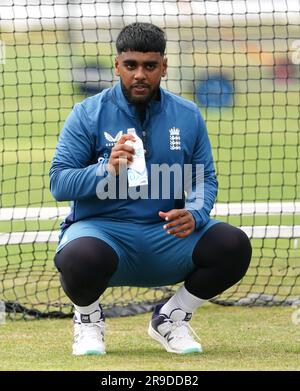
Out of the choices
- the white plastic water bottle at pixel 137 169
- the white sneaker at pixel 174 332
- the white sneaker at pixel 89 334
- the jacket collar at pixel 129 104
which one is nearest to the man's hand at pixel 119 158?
the white plastic water bottle at pixel 137 169

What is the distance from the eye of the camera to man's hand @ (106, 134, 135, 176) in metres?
5.83

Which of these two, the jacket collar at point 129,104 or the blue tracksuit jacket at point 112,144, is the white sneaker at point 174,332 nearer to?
the blue tracksuit jacket at point 112,144

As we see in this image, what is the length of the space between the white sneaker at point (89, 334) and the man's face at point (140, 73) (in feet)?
3.74

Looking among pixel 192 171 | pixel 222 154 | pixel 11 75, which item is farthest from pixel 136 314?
pixel 11 75

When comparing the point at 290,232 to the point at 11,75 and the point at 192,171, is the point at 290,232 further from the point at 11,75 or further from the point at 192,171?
the point at 11,75

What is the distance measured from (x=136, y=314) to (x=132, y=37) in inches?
87.5

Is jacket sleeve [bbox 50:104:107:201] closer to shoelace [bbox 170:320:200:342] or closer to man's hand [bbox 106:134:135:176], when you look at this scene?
man's hand [bbox 106:134:135:176]

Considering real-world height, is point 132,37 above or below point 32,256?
above

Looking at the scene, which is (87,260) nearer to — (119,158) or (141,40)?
(119,158)

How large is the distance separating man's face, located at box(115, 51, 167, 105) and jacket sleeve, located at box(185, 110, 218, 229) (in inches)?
14.4

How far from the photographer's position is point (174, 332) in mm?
6301

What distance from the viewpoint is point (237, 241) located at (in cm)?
611

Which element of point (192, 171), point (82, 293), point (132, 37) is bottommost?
point (82, 293)

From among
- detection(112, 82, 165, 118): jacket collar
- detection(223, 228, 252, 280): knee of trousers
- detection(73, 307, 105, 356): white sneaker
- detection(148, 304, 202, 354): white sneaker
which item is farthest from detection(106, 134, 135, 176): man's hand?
detection(148, 304, 202, 354): white sneaker
